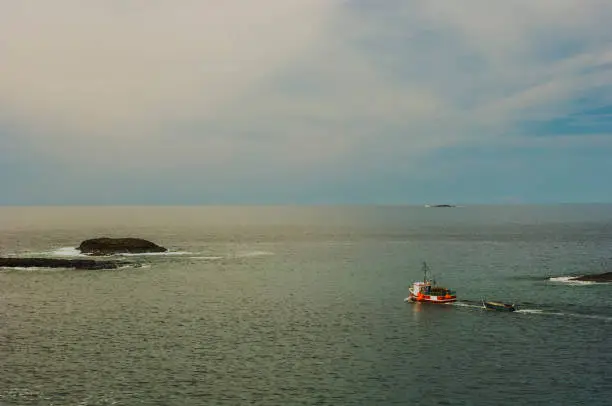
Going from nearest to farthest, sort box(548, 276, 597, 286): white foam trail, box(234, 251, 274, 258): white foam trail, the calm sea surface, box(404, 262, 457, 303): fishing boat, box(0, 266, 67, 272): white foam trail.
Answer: the calm sea surface
box(404, 262, 457, 303): fishing boat
box(548, 276, 597, 286): white foam trail
box(0, 266, 67, 272): white foam trail
box(234, 251, 274, 258): white foam trail

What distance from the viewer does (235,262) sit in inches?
5842

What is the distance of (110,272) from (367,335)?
73102 millimetres

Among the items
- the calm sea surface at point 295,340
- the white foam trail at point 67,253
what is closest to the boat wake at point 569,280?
the calm sea surface at point 295,340

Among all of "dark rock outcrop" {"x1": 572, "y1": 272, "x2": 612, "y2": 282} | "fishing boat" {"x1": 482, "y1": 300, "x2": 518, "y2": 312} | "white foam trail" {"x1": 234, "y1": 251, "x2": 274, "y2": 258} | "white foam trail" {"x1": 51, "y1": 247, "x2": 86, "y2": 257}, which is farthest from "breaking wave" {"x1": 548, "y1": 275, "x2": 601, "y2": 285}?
"white foam trail" {"x1": 51, "y1": 247, "x2": 86, "y2": 257}

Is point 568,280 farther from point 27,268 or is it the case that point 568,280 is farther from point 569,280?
point 27,268

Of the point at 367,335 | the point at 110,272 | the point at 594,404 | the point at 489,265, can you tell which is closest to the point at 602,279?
the point at 489,265

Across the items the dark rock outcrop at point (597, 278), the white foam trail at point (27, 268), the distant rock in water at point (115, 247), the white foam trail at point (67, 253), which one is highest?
the distant rock in water at point (115, 247)

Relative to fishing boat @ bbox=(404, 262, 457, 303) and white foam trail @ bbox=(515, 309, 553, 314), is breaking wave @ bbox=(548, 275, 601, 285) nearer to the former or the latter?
fishing boat @ bbox=(404, 262, 457, 303)

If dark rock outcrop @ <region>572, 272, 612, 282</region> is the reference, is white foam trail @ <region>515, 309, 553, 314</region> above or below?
below

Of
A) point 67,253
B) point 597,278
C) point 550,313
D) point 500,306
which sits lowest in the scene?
point 550,313

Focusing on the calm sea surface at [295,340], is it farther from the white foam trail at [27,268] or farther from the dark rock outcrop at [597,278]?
the dark rock outcrop at [597,278]

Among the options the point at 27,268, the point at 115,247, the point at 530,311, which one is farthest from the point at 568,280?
the point at 115,247

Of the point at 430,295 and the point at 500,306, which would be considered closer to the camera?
the point at 500,306

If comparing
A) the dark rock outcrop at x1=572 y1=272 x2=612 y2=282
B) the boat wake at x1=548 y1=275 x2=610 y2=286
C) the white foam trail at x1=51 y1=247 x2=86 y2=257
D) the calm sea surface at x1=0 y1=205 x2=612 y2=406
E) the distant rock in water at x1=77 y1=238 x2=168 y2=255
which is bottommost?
the calm sea surface at x1=0 y1=205 x2=612 y2=406
